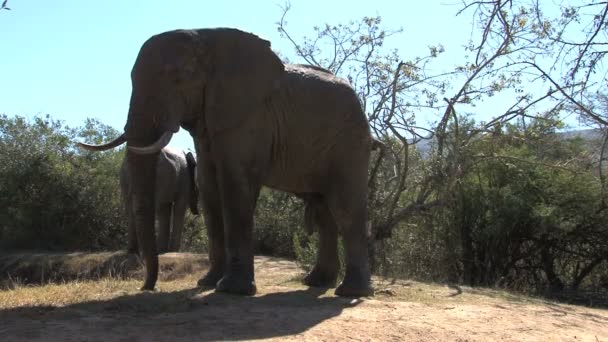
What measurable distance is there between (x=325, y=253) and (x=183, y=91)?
114 inches

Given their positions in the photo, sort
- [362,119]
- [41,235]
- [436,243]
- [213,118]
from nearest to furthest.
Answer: [213,118]
[362,119]
[436,243]
[41,235]

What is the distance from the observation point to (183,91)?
6840 mm

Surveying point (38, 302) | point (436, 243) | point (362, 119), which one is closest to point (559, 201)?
point (436, 243)

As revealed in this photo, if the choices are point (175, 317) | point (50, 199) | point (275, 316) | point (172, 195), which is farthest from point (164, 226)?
point (175, 317)

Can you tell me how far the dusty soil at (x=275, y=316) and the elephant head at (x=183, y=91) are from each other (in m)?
0.91

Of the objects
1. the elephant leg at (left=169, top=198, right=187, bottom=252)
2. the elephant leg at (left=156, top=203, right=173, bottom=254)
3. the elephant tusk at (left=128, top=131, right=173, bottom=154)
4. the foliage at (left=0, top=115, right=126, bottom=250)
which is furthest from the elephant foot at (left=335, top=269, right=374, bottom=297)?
the foliage at (left=0, top=115, right=126, bottom=250)

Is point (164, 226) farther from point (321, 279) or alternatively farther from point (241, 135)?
point (241, 135)

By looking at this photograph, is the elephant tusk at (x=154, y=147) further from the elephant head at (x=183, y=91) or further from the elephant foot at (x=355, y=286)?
the elephant foot at (x=355, y=286)

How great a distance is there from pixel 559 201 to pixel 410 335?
916 centimetres

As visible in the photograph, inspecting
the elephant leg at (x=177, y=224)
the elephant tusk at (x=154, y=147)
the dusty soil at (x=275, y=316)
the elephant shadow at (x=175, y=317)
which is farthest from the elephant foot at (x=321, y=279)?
the elephant leg at (x=177, y=224)

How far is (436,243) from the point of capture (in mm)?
15094

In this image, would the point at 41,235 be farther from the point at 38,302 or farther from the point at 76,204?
the point at 38,302

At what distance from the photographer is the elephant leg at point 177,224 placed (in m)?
14.1

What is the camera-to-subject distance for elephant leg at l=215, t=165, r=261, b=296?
691cm
